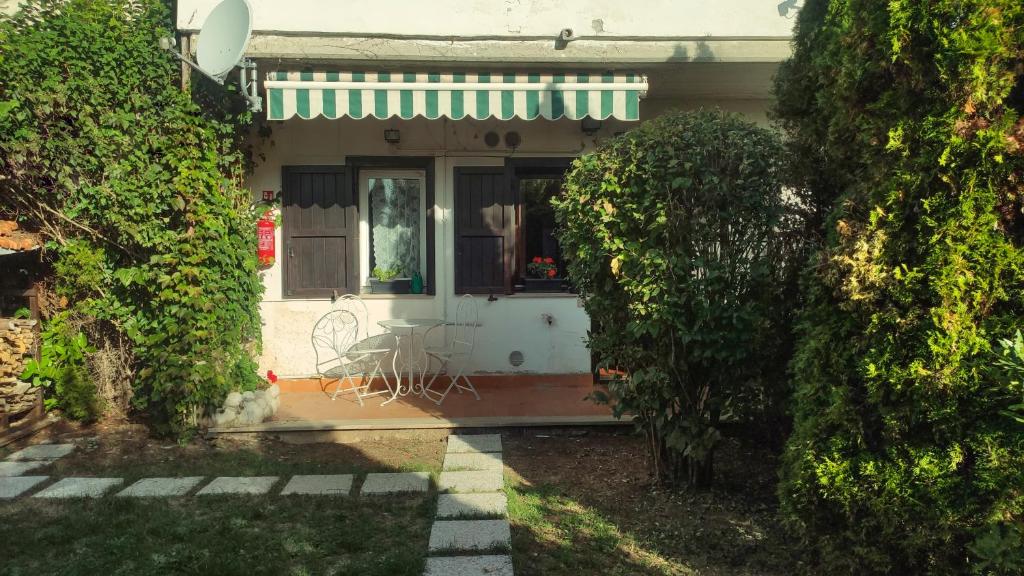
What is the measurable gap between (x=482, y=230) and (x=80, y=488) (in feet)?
15.6

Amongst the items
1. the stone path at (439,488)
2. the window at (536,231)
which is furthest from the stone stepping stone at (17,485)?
the window at (536,231)

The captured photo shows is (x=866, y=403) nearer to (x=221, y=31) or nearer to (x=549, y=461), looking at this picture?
(x=549, y=461)

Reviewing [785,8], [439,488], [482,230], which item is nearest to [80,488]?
[439,488]

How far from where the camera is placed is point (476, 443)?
6488mm

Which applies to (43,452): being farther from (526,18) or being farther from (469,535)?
(526,18)

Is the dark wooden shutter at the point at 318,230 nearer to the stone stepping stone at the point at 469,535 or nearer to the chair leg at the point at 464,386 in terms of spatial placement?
the chair leg at the point at 464,386

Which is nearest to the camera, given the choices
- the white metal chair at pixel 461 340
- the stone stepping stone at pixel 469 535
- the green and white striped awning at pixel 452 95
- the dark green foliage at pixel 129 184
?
the stone stepping stone at pixel 469 535

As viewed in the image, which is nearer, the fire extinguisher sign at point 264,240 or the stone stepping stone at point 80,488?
the stone stepping stone at point 80,488

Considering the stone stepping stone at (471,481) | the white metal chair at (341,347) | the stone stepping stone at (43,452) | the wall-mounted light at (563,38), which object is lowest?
the stone stepping stone at (471,481)

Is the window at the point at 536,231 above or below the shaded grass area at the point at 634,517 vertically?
above

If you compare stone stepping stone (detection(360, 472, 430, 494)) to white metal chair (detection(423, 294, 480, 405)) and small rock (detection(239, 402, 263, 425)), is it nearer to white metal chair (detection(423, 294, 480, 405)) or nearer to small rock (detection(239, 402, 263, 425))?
small rock (detection(239, 402, 263, 425))

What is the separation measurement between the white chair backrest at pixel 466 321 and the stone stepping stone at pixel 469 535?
4.05m

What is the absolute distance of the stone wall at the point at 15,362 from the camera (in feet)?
21.9

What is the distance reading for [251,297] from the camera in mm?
7543
